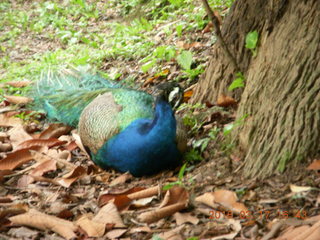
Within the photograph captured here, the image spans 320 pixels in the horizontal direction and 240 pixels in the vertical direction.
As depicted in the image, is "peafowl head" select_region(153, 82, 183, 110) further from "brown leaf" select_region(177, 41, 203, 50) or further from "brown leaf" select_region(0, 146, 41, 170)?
"brown leaf" select_region(177, 41, 203, 50)

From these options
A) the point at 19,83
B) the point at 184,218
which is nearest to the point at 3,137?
the point at 19,83

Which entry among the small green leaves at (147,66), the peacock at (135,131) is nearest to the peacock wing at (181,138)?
the peacock at (135,131)

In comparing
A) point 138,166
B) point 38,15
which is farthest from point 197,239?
point 38,15

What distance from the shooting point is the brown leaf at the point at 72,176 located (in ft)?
13.2

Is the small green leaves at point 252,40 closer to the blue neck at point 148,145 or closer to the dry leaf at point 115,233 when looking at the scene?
the blue neck at point 148,145

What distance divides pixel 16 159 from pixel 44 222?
4.55 ft

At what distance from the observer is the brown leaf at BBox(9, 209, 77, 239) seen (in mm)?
3109

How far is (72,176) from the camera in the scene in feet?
13.6

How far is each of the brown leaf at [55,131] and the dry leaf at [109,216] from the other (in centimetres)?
193

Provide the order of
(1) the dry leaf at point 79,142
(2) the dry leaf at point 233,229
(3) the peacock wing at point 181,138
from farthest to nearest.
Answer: (1) the dry leaf at point 79,142 < (3) the peacock wing at point 181,138 < (2) the dry leaf at point 233,229

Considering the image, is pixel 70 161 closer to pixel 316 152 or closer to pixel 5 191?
pixel 5 191

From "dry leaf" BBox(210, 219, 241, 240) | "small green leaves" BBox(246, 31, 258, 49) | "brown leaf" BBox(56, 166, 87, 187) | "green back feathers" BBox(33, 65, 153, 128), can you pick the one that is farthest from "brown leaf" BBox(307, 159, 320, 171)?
"brown leaf" BBox(56, 166, 87, 187)

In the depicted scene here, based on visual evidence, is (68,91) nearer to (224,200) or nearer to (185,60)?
(185,60)

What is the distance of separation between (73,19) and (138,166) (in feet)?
19.6
